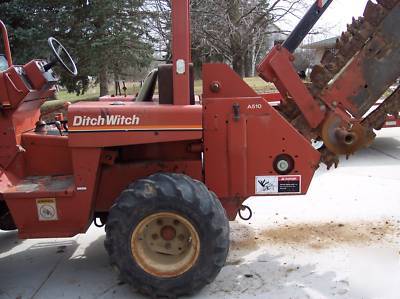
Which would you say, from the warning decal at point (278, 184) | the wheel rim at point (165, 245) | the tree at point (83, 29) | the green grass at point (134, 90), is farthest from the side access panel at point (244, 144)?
the tree at point (83, 29)

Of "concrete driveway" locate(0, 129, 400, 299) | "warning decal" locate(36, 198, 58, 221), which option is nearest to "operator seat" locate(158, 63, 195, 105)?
"warning decal" locate(36, 198, 58, 221)

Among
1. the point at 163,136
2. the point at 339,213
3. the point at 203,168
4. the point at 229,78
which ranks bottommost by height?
the point at 339,213

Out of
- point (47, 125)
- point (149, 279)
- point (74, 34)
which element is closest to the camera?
point (149, 279)

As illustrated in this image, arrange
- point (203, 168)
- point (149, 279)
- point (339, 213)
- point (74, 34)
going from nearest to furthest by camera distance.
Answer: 1. point (149, 279)
2. point (203, 168)
3. point (339, 213)
4. point (74, 34)

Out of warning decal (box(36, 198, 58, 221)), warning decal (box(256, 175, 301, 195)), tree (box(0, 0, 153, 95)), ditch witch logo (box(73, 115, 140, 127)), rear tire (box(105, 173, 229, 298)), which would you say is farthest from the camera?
tree (box(0, 0, 153, 95))

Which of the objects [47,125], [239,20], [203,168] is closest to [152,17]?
[239,20]

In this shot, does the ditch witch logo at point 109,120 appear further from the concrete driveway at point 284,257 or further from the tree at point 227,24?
the tree at point 227,24

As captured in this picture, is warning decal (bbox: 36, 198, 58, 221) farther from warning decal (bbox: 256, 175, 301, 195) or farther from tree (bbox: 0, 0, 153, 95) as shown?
tree (bbox: 0, 0, 153, 95)

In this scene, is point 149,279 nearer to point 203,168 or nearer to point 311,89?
point 203,168

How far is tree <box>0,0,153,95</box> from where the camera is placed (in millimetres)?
12383

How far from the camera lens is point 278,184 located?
13.3ft

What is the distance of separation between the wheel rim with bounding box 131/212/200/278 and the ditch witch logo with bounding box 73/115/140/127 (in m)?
0.73

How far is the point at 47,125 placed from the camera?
4824 millimetres

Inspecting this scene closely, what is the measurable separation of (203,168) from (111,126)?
0.85m
